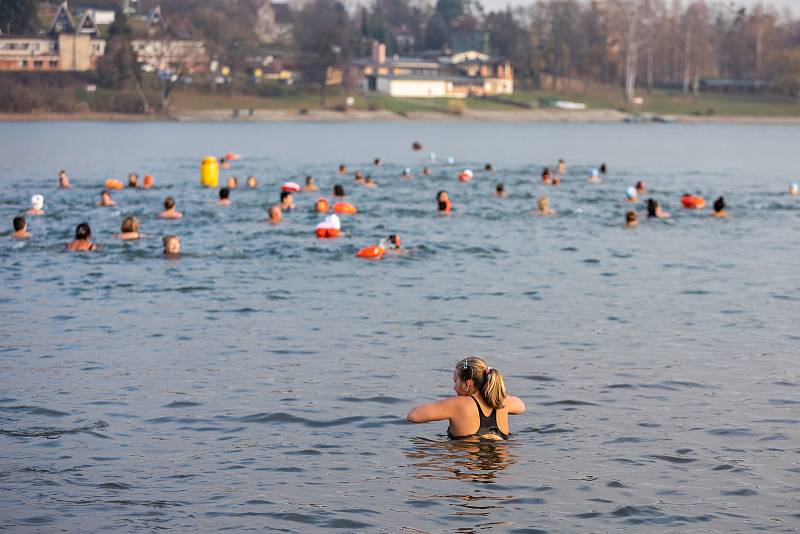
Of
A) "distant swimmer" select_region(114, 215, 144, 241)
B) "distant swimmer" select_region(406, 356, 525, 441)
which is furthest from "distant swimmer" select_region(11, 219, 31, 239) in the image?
"distant swimmer" select_region(406, 356, 525, 441)

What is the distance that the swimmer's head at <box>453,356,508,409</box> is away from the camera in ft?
38.7

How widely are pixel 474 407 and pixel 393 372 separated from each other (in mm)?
4267

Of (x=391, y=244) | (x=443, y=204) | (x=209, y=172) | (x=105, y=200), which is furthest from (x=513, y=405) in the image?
(x=209, y=172)

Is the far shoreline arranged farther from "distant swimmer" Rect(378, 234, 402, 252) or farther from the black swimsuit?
the black swimsuit

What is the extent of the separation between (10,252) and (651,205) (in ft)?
61.4

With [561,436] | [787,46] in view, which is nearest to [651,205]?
[561,436]

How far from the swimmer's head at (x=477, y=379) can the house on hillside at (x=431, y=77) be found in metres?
145

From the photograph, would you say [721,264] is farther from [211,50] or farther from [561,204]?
[211,50]

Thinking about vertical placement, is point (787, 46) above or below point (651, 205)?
above

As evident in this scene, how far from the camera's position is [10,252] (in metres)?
28.0

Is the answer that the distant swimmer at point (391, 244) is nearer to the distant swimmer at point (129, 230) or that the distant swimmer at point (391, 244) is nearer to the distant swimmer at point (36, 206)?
the distant swimmer at point (129, 230)

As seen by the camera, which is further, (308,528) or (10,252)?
(10,252)

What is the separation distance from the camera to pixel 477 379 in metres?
11.9

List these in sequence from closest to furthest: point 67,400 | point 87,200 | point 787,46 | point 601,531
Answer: point 601,531 → point 67,400 → point 87,200 → point 787,46
